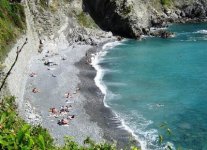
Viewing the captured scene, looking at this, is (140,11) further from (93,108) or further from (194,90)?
(93,108)

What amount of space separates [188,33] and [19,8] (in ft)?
198

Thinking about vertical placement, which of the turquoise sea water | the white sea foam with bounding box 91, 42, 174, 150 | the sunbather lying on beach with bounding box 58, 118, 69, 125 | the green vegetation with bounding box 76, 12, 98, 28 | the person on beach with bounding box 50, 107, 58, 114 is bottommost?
the turquoise sea water

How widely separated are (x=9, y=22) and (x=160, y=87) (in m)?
30.9

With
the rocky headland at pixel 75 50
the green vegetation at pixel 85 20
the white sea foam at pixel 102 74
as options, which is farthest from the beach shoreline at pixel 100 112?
the green vegetation at pixel 85 20

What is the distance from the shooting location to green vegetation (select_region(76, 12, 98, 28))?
11694 centimetres

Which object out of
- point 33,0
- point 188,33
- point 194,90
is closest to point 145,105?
point 194,90

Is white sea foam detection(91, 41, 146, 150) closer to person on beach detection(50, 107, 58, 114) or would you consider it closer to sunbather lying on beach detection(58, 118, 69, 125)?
sunbather lying on beach detection(58, 118, 69, 125)

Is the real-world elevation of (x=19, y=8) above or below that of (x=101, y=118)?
above

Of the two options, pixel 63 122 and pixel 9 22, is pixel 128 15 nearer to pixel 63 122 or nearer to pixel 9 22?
pixel 9 22

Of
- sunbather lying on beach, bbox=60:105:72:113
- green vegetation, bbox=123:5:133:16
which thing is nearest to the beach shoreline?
sunbather lying on beach, bbox=60:105:72:113

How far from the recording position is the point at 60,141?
160ft

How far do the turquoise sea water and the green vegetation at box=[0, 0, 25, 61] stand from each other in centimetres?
1884

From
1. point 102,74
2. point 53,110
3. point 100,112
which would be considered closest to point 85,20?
point 102,74

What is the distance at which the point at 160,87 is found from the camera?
73625mm
